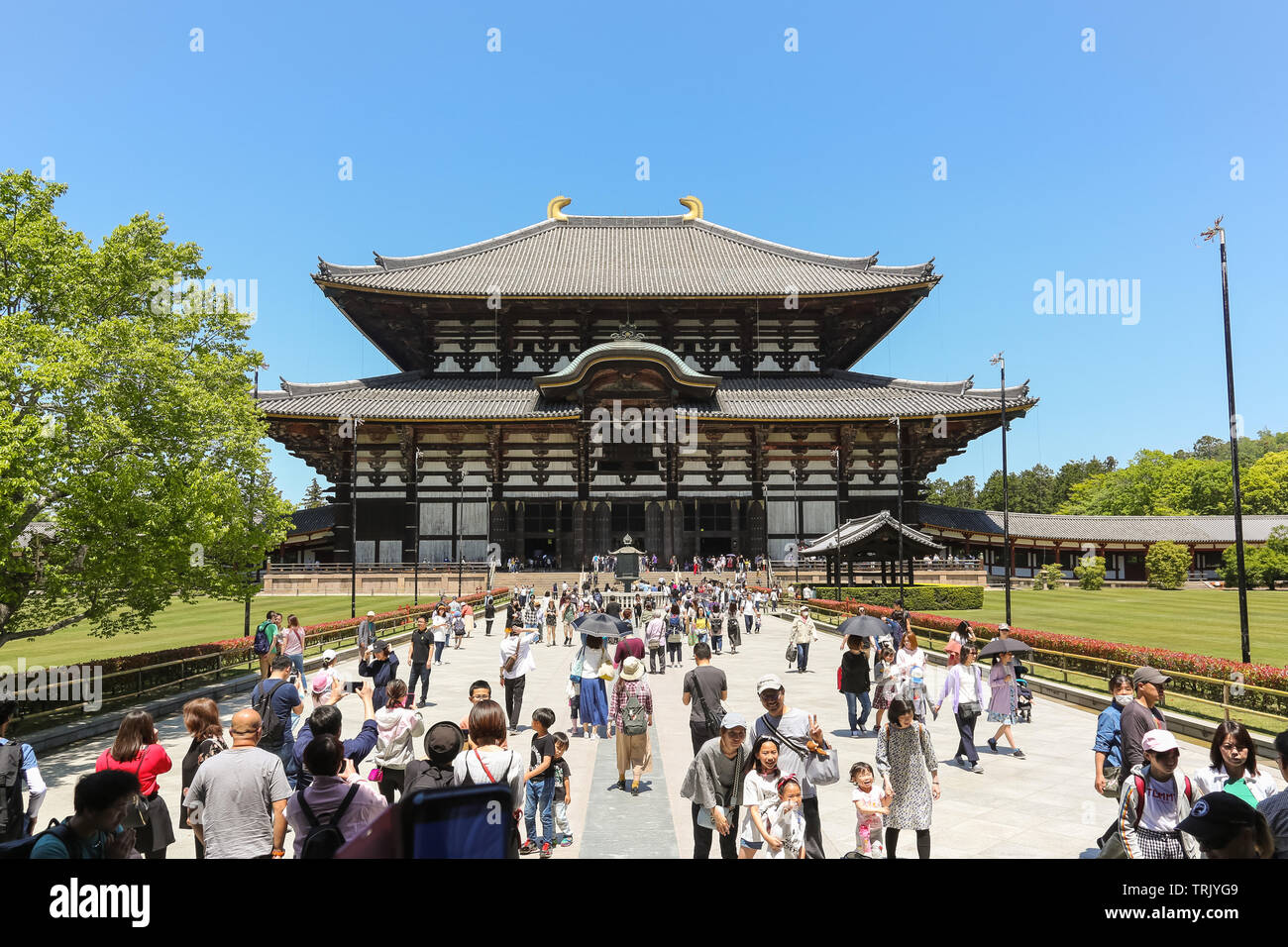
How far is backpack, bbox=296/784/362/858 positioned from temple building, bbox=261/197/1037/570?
37689mm

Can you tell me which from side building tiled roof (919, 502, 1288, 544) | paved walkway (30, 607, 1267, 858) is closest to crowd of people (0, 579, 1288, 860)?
paved walkway (30, 607, 1267, 858)

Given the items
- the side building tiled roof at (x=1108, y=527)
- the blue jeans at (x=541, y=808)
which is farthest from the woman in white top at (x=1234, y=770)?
the side building tiled roof at (x=1108, y=527)

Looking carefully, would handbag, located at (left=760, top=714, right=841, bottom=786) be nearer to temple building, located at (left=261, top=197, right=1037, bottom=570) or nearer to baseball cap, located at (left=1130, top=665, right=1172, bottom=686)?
baseball cap, located at (left=1130, top=665, right=1172, bottom=686)

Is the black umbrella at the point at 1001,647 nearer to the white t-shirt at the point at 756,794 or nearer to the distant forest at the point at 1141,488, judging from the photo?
the white t-shirt at the point at 756,794

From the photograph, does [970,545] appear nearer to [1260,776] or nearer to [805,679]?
[805,679]

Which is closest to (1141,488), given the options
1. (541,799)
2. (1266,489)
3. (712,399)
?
(1266,489)

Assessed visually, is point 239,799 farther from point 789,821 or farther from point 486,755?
point 789,821

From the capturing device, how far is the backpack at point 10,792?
18.1 feet

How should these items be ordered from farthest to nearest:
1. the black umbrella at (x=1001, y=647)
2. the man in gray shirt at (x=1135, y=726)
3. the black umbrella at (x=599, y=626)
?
the black umbrella at (x=599, y=626) < the black umbrella at (x=1001, y=647) < the man in gray shirt at (x=1135, y=726)

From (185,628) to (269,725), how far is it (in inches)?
975

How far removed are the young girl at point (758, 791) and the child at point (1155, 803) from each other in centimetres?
225

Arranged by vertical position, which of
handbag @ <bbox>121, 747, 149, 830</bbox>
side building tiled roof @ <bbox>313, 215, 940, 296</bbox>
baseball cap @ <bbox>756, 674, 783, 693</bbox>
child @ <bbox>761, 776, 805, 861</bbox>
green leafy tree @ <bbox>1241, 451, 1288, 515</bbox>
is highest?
side building tiled roof @ <bbox>313, 215, 940, 296</bbox>

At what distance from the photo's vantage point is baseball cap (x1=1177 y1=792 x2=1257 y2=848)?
10.7 feet
